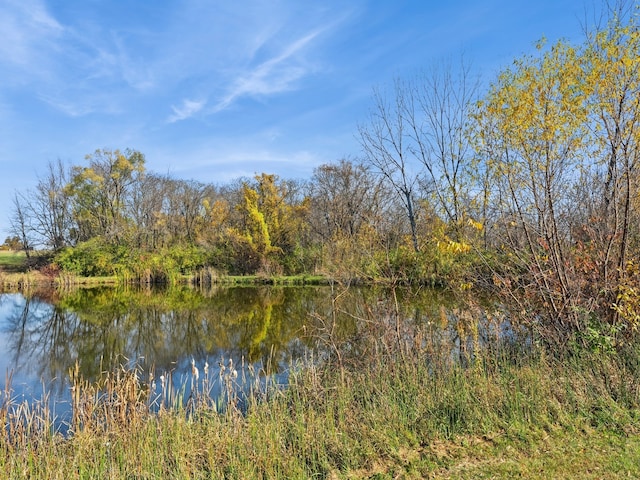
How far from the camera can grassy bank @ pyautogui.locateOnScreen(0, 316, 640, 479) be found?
3396 mm

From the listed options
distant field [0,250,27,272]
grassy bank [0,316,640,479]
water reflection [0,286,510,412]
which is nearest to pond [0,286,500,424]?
water reflection [0,286,510,412]

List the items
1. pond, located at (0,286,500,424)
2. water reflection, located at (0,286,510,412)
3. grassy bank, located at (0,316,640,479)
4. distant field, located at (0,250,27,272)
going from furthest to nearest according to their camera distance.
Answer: distant field, located at (0,250,27,272) < pond, located at (0,286,500,424) < water reflection, located at (0,286,510,412) < grassy bank, located at (0,316,640,479)

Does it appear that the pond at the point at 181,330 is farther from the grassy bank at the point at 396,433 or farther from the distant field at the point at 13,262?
the distant field at the point at 13,262

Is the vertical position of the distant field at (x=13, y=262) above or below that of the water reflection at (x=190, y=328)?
above

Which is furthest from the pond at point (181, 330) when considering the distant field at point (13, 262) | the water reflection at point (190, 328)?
the distant field at point (13, 262)

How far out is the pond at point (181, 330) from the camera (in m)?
7.44

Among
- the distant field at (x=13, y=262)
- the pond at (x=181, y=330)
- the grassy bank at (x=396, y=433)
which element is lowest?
the pond at (x=181, y=330)

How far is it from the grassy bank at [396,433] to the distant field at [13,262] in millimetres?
36849

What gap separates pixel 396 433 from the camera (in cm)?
397

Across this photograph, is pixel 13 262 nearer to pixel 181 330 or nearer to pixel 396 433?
pixel 181 330

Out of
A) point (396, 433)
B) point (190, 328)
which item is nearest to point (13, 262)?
point (190, 328)

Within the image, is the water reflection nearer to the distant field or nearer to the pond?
the pond

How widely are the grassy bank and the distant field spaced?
36849 millimetres

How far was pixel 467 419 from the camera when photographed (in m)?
4.10
